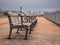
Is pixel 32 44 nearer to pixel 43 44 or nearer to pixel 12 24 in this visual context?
pixel 43 44

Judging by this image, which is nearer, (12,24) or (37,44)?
(37,44)

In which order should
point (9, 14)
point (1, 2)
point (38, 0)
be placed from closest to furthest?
point (9, 14), point (1, 2), point (38, 0)

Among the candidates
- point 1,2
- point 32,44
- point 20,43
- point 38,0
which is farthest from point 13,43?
point 38,0

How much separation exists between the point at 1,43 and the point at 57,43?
1371mm

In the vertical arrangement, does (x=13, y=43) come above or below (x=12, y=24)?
below

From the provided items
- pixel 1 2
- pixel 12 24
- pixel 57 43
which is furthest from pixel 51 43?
pixel 1 2

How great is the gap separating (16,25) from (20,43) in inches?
35.1

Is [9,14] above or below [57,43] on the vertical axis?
above

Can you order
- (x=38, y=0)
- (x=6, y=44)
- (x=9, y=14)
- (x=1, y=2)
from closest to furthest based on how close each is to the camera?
(x=6, y=44) → (x=9, y=14) → (x=1, y=2) → (x=38, y=0)

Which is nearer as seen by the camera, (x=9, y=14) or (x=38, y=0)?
(x=9, y=14)

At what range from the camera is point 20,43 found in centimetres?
490

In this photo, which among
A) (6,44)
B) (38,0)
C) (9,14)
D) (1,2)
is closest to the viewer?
(6,44)

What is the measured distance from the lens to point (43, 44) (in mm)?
4770

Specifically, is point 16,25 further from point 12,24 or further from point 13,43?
point 13,43
